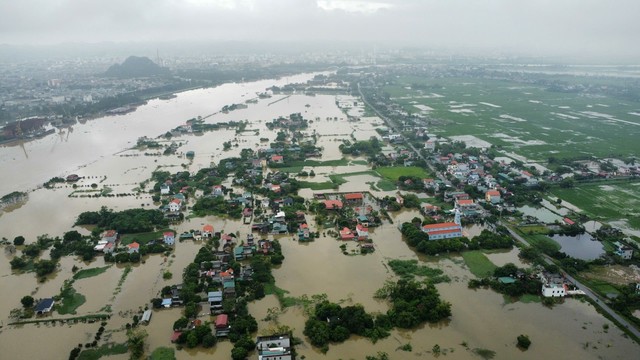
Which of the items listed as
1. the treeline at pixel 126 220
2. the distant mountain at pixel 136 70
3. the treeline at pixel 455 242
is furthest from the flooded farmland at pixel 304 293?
the distant mountain at pixel 136 70

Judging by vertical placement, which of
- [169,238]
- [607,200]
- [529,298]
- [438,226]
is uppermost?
[438,226]

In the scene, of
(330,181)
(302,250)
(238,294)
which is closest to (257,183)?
(330,181)

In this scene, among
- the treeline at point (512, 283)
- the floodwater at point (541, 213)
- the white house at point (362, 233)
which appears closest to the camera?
the treeline at point (512, 283)

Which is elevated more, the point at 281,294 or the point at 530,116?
the point at 530,116

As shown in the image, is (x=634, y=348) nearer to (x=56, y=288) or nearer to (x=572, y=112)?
(x=56, y=288)

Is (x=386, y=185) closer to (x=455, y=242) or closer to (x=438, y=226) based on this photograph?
(x=438, y=226)

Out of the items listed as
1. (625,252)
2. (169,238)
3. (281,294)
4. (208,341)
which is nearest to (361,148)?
(169,238)

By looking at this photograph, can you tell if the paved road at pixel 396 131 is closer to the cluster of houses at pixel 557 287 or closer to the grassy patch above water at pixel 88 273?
the cluster of houses at pixel 557 287
